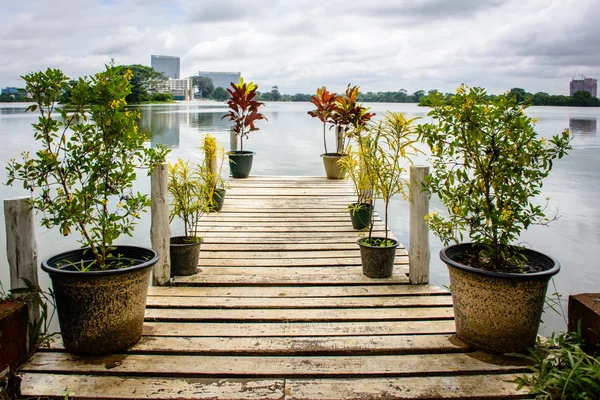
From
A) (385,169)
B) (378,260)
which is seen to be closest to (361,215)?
(385,169)

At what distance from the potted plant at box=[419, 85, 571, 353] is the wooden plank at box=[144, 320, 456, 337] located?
0.82ft

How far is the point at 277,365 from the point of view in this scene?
2521mm

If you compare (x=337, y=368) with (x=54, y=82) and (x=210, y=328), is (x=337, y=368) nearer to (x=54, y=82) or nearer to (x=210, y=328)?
(x=210, y=328)

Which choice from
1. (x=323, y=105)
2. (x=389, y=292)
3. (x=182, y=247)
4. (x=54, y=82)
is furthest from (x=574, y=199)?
(x=54, y=82)

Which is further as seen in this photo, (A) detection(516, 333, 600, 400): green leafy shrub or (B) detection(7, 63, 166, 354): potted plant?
(B) detection(7, 63, 166, 354): potted plant

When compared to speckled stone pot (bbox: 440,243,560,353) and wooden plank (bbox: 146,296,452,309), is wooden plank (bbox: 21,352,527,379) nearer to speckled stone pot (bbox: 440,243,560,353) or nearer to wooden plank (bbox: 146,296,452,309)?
speckled stone pot (bbox: 440,243,560,353)

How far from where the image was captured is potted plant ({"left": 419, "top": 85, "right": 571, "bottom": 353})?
2562 millimetres

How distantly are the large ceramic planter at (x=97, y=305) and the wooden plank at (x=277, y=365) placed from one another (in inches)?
3.3

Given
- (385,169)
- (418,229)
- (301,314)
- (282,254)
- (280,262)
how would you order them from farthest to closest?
(282,254) → (280,262) → (385,169) → (418,229) → (301,314)

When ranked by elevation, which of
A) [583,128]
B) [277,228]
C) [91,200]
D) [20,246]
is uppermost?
[583,128]

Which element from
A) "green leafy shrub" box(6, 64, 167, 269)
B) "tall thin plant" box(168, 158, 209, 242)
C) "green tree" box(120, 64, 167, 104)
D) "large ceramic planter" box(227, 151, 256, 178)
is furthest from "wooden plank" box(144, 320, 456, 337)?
"green tree" box(120, 64, 167, 104)

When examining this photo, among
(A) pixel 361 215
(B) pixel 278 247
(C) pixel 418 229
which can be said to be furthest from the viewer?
(A) pixel 361 215

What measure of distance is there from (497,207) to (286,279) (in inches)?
66.4

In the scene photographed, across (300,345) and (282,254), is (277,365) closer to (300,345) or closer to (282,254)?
(300,345)
